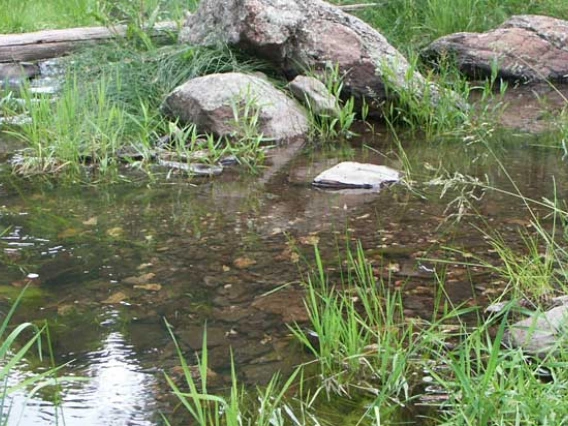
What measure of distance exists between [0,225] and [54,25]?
4983 mm

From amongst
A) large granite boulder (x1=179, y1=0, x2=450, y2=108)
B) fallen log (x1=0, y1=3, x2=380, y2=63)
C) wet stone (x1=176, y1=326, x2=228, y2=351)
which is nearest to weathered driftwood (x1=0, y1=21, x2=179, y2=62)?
fallen log (x1=0, y1=3, x2=380, y2=63)

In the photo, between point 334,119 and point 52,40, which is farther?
point 52,40

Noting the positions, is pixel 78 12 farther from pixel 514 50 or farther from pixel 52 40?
pixel 514 50

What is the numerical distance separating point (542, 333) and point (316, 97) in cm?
395

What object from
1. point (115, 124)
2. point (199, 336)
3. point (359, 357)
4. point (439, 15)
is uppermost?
point (359, 357)

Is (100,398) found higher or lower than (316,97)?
higher

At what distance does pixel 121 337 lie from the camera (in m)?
3.36

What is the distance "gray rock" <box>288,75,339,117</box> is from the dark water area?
739mm

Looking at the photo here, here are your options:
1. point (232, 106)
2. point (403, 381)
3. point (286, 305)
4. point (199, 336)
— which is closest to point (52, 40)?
point (232, 106)

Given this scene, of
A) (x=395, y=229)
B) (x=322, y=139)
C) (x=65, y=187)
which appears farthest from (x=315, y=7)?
(x=395, y=229)

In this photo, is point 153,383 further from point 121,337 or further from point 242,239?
point 242,239

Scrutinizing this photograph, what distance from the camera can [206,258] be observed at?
4180mm

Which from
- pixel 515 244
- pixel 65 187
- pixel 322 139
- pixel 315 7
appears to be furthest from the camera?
pixel 315 7

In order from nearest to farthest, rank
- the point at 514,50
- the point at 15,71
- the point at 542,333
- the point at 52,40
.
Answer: the point at 542,333
the point at 514,50
the point at 15,71
the point at 52,40
